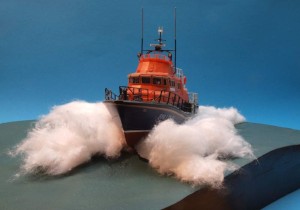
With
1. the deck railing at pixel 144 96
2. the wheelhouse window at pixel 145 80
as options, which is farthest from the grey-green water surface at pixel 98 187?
the wheelhouse window at pixel 145 80

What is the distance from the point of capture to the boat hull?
→ 30.8 feet

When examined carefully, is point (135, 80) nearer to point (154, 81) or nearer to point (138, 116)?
point (154, 81)

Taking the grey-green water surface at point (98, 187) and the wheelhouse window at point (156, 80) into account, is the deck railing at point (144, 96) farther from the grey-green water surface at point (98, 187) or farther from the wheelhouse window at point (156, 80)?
the grey-green water surface at point (98, 187)

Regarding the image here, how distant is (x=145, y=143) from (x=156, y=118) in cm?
94

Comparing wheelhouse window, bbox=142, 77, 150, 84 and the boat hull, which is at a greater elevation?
wheelhouse window, bbox=142, 77, 150, 84

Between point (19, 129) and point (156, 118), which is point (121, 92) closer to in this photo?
point (156, 118)

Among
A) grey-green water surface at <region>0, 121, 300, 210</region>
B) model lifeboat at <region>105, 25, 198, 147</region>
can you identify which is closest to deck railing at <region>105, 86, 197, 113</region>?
model lifeboat at <region>105, 25, 198, 147</region>

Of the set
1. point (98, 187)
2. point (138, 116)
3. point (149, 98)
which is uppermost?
point (149, 98)

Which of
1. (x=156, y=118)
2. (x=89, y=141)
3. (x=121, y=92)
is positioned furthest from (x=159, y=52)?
(x=89, y=141)

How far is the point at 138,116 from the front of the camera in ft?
31.1

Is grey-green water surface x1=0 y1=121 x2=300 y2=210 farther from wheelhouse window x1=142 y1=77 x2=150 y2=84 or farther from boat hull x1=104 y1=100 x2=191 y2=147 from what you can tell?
wheelhouse window x1=142 y1=77 x2=150 y2=84

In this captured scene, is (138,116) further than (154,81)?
No

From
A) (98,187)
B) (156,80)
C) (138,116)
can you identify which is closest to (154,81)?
(156,80)

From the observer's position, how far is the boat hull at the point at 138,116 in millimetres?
9391
